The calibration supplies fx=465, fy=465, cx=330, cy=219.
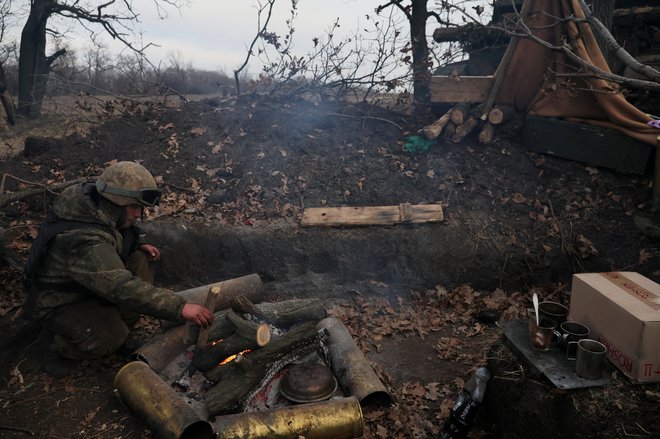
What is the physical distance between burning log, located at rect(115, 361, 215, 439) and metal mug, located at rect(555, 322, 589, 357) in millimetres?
2976

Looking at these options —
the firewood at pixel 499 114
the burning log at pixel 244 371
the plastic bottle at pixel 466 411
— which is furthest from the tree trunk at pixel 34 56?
the plastic bottle at pixel 466 411

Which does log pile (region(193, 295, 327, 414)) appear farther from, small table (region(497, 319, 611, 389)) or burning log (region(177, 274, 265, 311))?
small table (region(497, 319, 611, 389))

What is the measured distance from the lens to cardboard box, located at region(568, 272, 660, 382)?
3.38 metres

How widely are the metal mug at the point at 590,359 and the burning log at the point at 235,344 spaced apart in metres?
2.68

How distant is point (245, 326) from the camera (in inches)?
177

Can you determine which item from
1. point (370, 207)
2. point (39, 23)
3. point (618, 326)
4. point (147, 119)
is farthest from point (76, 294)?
point (39, 23)

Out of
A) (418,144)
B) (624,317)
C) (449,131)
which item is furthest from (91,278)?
(449,131)

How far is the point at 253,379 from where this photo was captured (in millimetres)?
4309

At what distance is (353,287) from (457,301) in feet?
4.93

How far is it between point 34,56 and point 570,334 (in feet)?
58.7

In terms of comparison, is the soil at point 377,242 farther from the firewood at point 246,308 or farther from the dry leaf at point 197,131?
the firewood at point 246,308

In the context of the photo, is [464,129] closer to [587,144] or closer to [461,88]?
[461,88]

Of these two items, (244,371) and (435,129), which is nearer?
(244,371)

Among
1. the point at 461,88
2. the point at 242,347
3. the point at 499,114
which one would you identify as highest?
the point at 461,88
